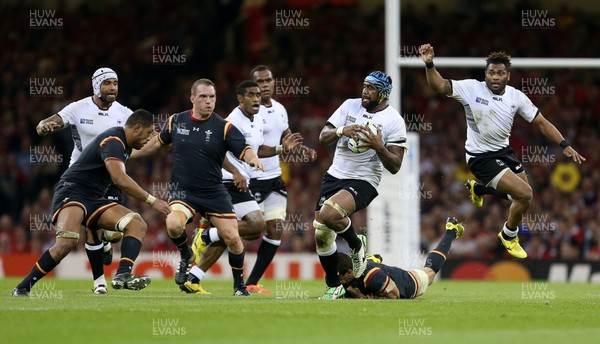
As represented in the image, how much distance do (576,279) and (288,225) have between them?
5.95 meters

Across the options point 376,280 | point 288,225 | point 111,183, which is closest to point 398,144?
point 376,280

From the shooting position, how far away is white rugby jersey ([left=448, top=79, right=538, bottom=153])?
14.8 m

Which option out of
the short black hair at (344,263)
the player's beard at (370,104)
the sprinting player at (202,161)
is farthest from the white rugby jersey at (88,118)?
the short black hair at (344,263)

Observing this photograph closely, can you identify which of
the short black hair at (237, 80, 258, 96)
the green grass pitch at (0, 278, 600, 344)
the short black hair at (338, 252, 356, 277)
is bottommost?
the green grass pitch at (0, 278, 600, 344)

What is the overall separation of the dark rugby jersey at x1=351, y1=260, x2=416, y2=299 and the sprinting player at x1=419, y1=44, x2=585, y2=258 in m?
2.44

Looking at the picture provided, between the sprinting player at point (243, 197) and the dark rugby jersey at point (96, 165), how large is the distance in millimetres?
1662

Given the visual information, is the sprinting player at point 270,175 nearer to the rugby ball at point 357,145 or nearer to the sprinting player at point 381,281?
the rugby ball at point 357,145

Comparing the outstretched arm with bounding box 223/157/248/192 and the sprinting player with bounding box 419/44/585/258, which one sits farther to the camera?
the sprinting player with bounding box 419/44/585/258

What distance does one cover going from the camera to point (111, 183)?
531 inches

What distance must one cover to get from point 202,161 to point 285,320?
3.26 m

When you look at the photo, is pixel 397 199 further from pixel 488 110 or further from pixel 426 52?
pixel 426 52

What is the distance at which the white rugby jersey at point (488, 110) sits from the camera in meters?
14.8

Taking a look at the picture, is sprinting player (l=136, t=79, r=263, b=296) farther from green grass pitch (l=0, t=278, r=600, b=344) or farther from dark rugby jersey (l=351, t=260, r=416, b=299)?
dark rugby jersey (l=351, t=260, r=416, b=299)

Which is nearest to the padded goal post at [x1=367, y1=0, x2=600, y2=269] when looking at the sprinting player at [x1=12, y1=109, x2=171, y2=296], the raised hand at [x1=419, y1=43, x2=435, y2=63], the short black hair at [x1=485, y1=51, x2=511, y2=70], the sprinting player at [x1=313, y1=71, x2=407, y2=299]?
the short black hair at [x1=485, y1=51, x2=511, y2=70]
